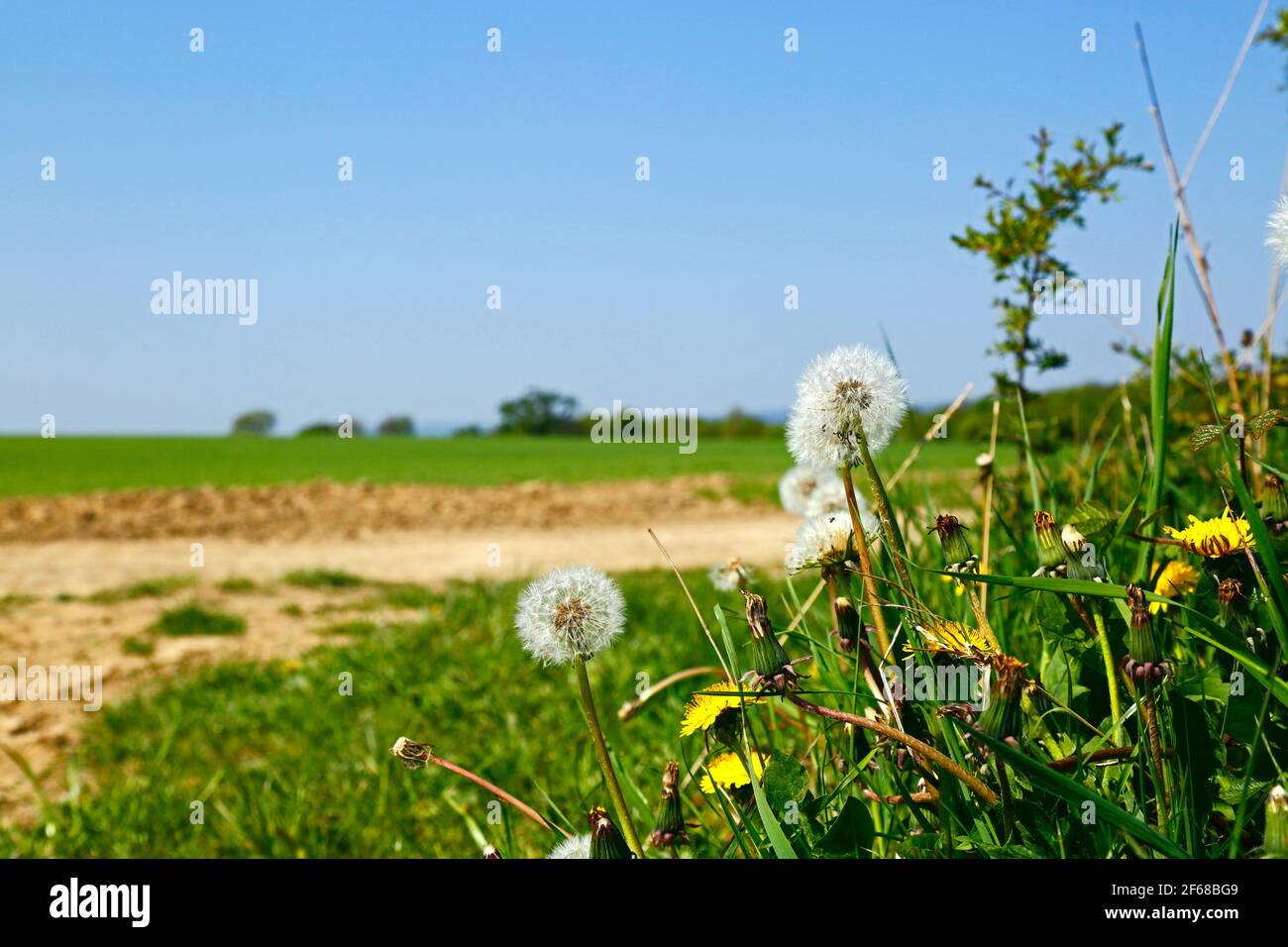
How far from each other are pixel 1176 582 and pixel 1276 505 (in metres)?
0.15

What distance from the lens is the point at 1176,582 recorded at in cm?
131

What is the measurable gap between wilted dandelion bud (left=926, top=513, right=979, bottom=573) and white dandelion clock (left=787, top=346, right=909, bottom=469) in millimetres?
115

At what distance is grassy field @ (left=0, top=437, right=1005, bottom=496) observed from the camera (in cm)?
1789

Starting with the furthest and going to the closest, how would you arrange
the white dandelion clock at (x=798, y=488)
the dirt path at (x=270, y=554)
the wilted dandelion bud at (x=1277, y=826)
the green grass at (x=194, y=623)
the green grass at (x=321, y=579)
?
the green grass at (x=321, y=579), the green grass at (x=194, y=623), the dirt path at (x=270, y=554), the white dandelion clock at (x=798, y=488), the wilted dandelion bud at (x=1277, y=826)

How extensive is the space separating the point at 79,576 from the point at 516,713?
6.13 meters

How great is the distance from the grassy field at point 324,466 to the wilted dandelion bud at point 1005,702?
1353 centimetres

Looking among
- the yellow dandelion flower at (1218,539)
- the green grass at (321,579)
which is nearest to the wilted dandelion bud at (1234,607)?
the yellow dandelion flower at (1218,539)

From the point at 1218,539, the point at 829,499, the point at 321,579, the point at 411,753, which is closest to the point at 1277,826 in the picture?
the point at 1218,539

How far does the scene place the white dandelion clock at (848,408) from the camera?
1175 millimetres

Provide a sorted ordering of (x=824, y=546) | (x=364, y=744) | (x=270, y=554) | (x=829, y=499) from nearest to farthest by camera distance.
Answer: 1. (x=824, y=546)
2. (x=829, y=499)
3. (x=364, y=744)
4. (x=270, y=554)

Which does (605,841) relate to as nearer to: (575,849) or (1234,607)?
(575,849)

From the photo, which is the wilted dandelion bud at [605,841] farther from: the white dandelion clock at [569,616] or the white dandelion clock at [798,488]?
the white dandelion clock at [798,488]

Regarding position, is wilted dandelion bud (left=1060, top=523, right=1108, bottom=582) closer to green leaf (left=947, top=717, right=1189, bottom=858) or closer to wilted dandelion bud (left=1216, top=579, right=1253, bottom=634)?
wilted dandelion bud (left=1216, top=579, right=1253, bottom=634)

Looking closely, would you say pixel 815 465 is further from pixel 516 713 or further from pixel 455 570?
pixel 455 570
